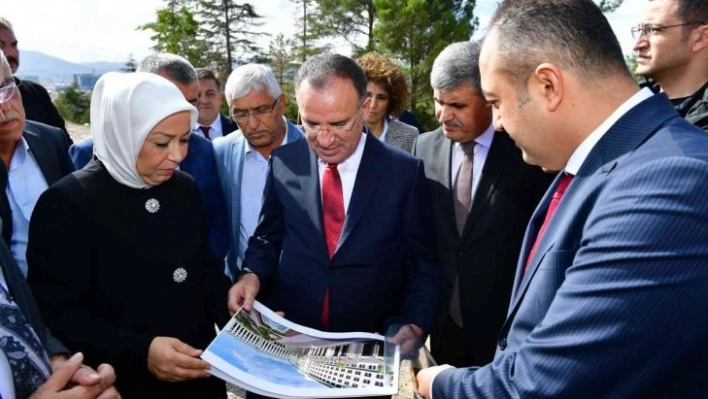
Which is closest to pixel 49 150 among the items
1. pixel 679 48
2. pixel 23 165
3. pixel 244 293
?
pixel 23 165

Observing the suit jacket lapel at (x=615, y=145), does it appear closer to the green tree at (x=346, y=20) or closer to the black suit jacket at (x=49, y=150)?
the black suit jacket at (x=49, y=150)

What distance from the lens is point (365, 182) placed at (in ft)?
7.79

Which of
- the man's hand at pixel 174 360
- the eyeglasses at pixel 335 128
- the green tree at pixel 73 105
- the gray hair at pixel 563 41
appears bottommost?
the green tree at pixel 73 105

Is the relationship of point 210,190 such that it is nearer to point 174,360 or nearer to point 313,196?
point 313,196

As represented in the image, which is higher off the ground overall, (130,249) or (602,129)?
(602,129)

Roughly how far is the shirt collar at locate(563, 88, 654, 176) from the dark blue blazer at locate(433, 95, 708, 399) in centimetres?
2

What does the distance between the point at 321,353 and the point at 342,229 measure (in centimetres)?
62

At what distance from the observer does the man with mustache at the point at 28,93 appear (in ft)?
13.8

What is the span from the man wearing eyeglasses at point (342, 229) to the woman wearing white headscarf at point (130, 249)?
31cm

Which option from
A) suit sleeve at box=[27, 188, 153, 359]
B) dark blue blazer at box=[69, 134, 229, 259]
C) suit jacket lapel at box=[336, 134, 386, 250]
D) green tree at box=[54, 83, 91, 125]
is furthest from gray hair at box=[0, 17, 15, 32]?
green tree at box=[54, 83, 91, 125]

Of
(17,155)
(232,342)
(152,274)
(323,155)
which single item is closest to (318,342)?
(232,342)

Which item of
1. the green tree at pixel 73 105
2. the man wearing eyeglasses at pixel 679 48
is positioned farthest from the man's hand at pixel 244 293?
the green tree at pixel 73 105

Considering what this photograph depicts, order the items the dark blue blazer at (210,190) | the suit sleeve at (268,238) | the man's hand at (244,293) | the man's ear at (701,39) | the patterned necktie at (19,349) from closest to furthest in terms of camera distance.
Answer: the patterned necktie at (19,349) → the man's hand at (244,293) → the suit sleeve at (268,238) → the man's ear at (701,39) → the dark blue blazer at (210,190)

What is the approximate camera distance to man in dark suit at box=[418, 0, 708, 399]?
1030 millimetres
